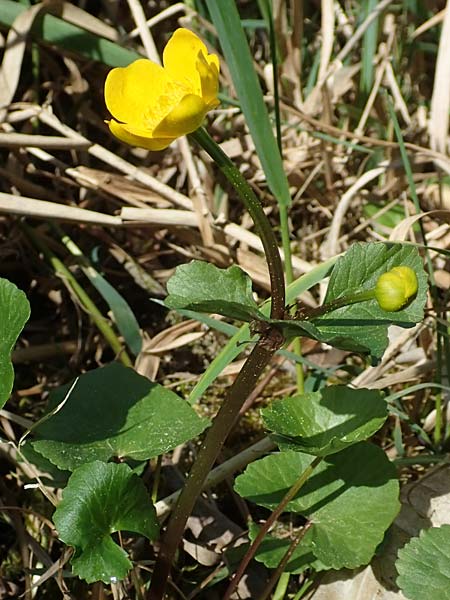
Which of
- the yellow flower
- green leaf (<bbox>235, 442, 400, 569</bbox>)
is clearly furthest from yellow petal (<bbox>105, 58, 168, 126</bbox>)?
green leaf (<bbox>235, 442, 400, 569</bbox>)

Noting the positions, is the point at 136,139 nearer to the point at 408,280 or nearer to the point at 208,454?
the point at 408,280

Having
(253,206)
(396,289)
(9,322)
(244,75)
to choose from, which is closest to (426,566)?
(396,289)

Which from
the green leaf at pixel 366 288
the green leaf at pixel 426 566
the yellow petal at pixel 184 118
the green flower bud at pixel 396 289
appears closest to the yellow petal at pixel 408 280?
the green flower bud at pixel 396 289

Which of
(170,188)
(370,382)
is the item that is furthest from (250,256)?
(370,382)

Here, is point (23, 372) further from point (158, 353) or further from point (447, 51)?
point (447, 51)

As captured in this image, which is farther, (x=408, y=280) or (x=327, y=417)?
(x=327, y=417)

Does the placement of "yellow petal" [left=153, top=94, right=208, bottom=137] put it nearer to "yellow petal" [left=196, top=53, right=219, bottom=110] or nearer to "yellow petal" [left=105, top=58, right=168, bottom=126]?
"yellow petal" [left=196, top=53, right=219, bottom=110]

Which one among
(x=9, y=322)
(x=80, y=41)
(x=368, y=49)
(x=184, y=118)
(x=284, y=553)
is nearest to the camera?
(x=184, y=118)

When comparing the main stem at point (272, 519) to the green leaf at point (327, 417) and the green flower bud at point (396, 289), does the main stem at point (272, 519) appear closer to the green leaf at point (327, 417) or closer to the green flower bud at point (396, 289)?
the green leaf at point (327, 417)
